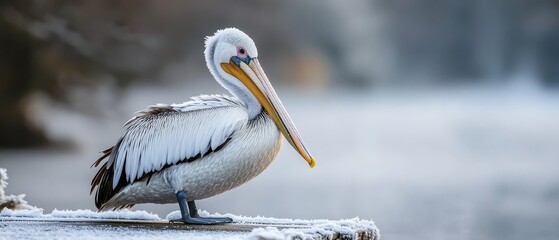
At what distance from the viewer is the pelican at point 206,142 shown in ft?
22.6

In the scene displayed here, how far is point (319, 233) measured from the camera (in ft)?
19.6

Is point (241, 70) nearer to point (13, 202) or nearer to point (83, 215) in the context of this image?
point (83, 215)

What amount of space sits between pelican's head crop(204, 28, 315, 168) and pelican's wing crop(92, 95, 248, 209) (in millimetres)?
180

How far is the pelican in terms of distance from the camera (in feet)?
22.6

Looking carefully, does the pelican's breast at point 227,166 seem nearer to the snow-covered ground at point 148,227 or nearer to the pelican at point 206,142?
the pelican at point 206,142

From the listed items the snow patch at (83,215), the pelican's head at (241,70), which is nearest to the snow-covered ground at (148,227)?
the snow patch at (83,215)

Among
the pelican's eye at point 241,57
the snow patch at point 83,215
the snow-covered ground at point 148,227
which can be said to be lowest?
the snow-covered ground at point 148,227

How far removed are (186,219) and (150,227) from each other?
1.14ft

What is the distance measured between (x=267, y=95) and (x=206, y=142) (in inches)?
28.8

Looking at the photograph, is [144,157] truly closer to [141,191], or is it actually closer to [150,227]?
[141,191]

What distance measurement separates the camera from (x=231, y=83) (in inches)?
291

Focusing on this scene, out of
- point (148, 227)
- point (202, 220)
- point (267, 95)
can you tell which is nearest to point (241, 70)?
point (267, 95)

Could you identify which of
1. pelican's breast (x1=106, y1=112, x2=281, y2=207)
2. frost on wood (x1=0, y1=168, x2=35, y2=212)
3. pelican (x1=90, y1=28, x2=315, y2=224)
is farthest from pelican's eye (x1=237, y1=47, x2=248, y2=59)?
frost on wood (x1=0, y1=168, x2=35, y2=212)

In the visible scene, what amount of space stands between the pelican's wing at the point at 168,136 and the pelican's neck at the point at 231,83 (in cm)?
14
